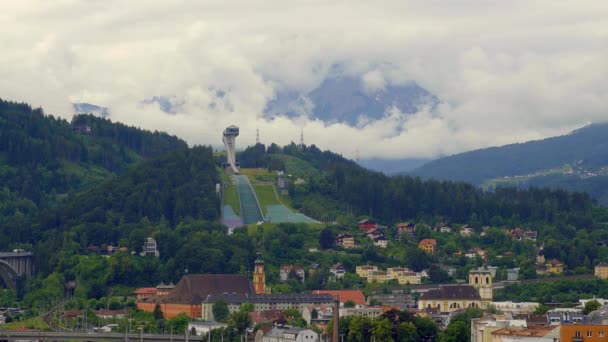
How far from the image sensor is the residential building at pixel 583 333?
352 feet

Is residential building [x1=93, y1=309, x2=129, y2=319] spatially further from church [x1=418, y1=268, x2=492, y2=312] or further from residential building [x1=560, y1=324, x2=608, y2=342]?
residential building [x1=560, y1=324, x2=608, y2=342]

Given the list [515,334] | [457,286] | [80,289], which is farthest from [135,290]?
[515,334]

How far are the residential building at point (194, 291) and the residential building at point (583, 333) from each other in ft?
269

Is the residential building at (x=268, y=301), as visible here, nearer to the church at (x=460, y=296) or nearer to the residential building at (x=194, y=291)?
the residential building at (x=194, y=291)

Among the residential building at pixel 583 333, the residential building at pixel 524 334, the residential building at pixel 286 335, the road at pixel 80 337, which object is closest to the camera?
the residential building at pixel 583 333

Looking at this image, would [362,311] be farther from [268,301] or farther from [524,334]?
[524,334]

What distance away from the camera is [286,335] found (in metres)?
150

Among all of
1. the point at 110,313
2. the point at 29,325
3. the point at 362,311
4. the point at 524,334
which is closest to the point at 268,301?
the point at 362,311

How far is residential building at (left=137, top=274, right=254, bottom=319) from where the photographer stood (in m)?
188

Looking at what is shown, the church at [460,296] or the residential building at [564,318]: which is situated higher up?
the church at [460,296]

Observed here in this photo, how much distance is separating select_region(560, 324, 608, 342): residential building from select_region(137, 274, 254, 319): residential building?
81905 millimetres

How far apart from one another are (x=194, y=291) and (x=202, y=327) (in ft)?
78.9

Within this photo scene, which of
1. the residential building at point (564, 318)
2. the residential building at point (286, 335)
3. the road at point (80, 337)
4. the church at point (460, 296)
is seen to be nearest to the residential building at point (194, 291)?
the church at point (460, 296)

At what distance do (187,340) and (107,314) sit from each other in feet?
102
